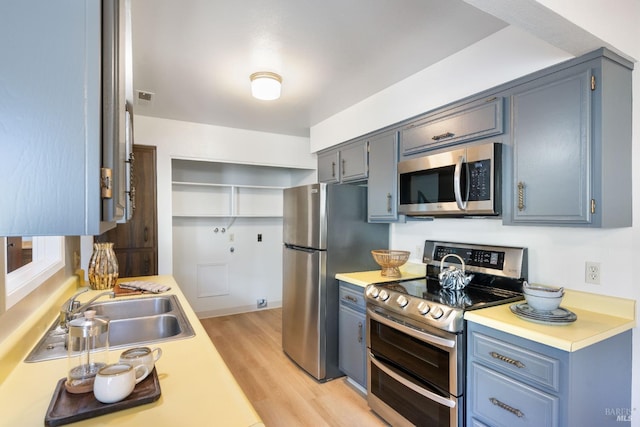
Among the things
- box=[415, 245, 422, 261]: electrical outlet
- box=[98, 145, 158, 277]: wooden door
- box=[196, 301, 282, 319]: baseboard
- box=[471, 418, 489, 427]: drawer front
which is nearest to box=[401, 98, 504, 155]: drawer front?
box=[415, 245, 422, 261]: electrical outlet

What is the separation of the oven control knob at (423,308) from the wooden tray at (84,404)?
1.34m

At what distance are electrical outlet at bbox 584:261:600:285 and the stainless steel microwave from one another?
506mm

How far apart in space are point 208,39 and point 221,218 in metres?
2.77

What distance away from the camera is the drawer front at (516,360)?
136 cm

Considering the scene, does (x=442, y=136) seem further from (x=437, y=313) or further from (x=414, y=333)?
(x=414, y=333)

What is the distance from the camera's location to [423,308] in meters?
1.82

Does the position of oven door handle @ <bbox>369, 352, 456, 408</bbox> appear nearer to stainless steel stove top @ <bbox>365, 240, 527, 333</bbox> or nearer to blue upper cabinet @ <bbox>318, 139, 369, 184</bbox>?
stainless steel stove top @ <bbox>365, 240, 527, 333</bbox>

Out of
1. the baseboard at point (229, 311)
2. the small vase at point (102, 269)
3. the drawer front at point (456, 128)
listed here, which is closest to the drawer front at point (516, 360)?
the drawer front at point (456, 128)

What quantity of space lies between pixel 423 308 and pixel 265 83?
5.90 feet

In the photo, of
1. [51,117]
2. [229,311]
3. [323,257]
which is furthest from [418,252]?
[229,311]

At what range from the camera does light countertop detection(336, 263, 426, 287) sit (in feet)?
8.12

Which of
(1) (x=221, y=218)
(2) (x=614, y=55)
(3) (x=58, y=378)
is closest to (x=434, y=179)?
(2) (x=614, y=55)

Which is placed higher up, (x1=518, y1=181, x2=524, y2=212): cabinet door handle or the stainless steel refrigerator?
(x1=518, y1=181, x2=524, y2=212): cabinet door handle

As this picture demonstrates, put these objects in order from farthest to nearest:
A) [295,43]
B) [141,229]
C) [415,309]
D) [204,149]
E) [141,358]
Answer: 1. [204,149]
2. [141,229]
3. [295,43]
4. [415,309]
5. [141,358]
